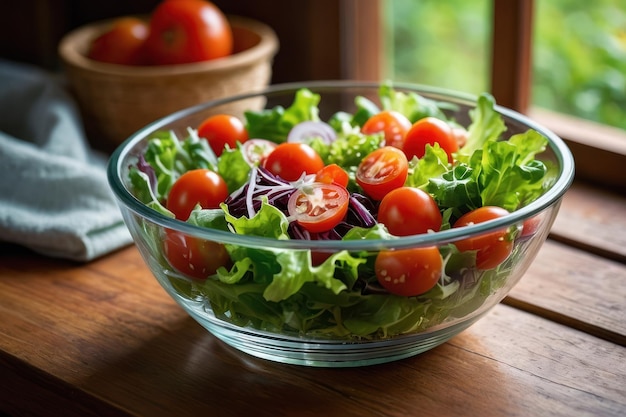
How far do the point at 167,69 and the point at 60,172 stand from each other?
236 mm

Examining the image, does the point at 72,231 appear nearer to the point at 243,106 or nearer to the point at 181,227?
the point at 243,106

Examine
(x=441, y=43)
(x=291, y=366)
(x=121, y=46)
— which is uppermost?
(x=121, y=46)

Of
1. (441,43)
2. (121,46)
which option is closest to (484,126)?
(121,46)

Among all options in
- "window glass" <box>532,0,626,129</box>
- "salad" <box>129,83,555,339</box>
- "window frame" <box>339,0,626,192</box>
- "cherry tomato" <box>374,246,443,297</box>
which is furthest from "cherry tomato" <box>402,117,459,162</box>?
"window glass" <box>532,0,626,129</box>

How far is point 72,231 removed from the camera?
107 cm

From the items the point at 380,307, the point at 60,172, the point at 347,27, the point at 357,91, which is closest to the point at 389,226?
the point at 380,307

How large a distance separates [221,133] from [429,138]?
238 mm

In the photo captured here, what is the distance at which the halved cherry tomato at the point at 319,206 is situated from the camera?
2.56 feet

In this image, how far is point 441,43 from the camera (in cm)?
224

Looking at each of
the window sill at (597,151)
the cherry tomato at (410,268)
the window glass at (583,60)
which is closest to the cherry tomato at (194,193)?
the cherry tomato at (410,268)

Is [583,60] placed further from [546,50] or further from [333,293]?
[333,293]

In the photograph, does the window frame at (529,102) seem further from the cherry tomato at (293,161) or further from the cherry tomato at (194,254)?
the cherry tomato at (194,254)

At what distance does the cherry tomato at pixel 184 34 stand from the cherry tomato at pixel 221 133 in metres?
0.35

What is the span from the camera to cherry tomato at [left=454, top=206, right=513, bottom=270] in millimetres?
731
